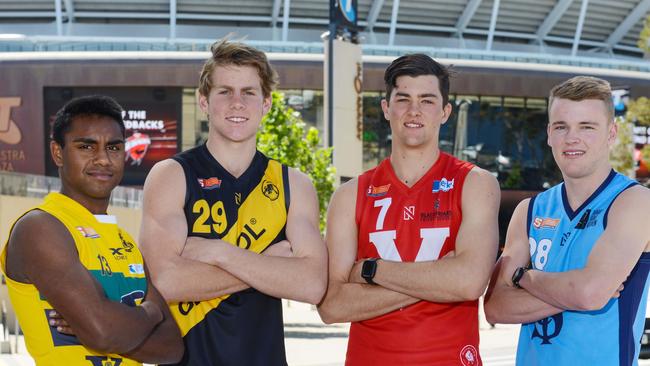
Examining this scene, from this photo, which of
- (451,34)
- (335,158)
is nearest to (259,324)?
(335,158)

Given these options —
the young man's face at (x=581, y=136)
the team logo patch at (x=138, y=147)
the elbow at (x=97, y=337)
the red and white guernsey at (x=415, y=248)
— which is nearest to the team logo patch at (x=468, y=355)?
the red and white guernsey at (x=415, y=248)

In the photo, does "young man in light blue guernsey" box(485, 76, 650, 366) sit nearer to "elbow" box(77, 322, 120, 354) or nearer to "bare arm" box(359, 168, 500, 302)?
"bare arm" box(359, 168, 500, 302)

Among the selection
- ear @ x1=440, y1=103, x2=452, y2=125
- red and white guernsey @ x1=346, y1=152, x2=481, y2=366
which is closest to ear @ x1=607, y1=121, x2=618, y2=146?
red and white guernsey @ x1=346, y1=152, x2=481, y2=366

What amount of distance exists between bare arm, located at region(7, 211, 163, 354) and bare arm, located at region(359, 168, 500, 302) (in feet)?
4.77

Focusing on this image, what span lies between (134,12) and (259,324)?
63760 mm

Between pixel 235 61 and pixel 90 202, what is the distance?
3.85 feet

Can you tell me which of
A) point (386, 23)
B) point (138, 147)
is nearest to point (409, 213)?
point (138, 147)

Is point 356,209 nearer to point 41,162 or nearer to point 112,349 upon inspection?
point 112,349

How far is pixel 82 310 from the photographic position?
3.73m

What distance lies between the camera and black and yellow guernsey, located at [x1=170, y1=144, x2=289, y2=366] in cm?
463

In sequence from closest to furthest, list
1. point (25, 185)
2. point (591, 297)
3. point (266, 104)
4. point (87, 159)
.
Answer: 1. point (87, 159)
2. point (591, 297)
3. point (266, 104)
4. point (25, 185)

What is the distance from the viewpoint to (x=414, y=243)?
4.84 m

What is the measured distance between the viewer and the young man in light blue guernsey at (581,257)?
4520 mm

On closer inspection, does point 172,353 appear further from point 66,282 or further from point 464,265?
point 464,265
